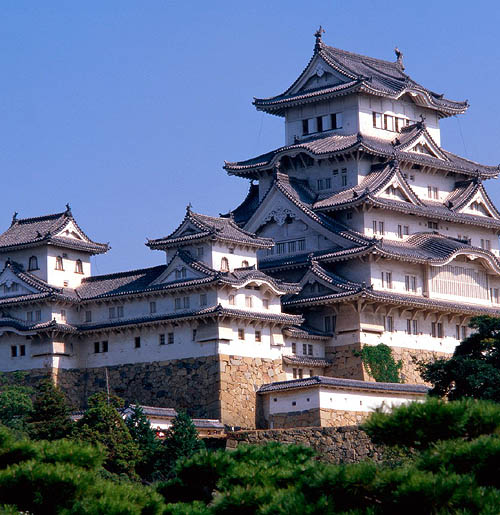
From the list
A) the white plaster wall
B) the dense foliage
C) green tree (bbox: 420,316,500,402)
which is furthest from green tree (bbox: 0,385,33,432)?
the white plaster wall

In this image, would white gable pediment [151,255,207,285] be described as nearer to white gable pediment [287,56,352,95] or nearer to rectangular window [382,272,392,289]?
rectangular window [382,272,392,289]

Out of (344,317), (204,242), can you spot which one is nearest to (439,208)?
(344,317)

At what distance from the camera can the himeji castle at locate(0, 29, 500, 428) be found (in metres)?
64.6

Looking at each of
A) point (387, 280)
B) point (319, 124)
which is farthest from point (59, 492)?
point (319, 124)

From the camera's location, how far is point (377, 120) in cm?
7812

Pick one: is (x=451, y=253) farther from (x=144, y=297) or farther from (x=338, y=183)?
(x=144, y=297)

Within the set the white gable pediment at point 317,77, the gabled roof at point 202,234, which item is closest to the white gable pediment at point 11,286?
the gabled roof at point 202,234

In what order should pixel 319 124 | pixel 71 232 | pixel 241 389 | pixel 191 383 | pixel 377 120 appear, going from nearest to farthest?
pixel 241 389 < pixel 191 383 < pixel 71 232 < pixel 377 120 < pixel 319 124

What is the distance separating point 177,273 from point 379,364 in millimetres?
10609

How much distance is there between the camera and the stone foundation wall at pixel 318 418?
60.7 metres

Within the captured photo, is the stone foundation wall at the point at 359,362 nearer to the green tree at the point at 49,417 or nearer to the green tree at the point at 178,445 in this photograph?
the green tree at the point at 178,445

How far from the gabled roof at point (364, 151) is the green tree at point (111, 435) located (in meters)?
23.2

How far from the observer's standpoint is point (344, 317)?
69125 millimetres

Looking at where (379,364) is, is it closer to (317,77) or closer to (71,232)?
(71,232)
